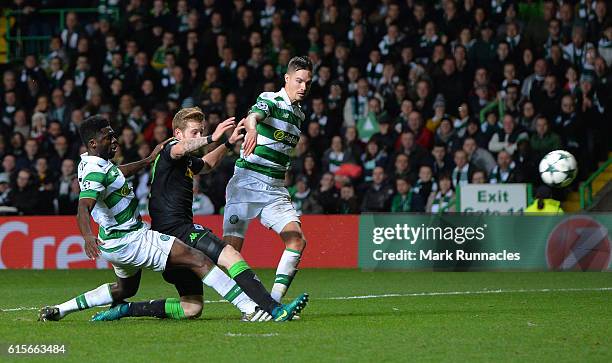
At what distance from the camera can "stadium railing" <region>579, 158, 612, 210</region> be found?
694 inches

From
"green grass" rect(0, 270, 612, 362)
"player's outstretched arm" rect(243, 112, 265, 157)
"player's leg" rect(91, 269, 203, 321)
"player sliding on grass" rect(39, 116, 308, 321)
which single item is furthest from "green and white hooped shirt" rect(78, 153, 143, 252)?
"player's outstretched arm" rect(243, 112, 265, 157)

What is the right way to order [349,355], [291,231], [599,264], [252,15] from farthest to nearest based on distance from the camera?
[252,15], [599,264], [291,231], [349,355]

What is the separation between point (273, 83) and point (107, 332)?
40.3ft

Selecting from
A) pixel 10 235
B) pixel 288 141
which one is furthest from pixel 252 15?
pixel 288 141

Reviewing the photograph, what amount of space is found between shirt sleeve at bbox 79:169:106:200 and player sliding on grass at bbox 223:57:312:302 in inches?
57.8

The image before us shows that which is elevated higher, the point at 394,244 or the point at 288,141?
the point at 288,141

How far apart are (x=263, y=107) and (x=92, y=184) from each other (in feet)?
5.26

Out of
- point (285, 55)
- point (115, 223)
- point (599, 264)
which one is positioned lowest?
point (599, 264)

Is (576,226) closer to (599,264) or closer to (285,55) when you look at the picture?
(599,264)

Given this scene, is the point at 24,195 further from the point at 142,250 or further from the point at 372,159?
the point at 142,250

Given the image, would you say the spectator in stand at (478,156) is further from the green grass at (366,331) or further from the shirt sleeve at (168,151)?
the shirt sleeve at (168,151)

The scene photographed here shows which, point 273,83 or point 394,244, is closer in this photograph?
point 394,244

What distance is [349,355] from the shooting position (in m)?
6.97

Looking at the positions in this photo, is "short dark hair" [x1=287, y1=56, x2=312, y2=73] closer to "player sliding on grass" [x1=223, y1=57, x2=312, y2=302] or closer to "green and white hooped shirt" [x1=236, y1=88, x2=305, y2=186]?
"player sliding on grass" [x1=223, y1=57, x2=312, y2=302]
